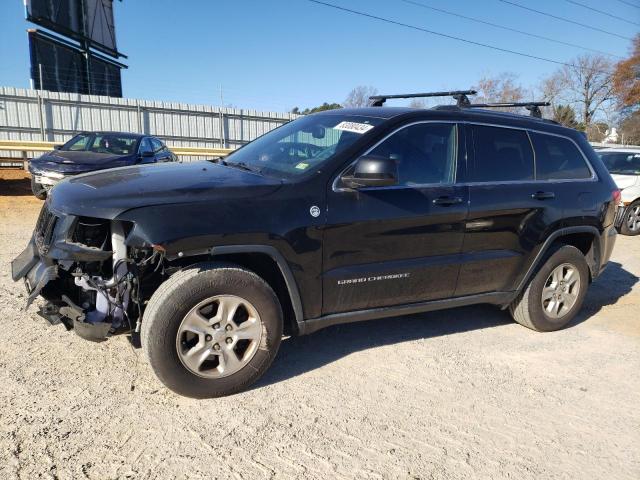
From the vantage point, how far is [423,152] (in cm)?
371

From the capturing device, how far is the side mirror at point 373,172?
10.2 ft

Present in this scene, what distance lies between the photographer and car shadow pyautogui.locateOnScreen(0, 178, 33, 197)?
12.0m

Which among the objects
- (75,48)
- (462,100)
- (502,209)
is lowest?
(502,209)

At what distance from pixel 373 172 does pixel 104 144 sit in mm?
9087

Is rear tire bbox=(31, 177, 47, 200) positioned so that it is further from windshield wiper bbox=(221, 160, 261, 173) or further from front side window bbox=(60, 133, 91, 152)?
windshield wiper bbox=(221, 160, 261, 173)

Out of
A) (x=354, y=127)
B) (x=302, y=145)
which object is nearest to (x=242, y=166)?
(x=302, y=145)

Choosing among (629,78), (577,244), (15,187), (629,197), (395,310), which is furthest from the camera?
(629,78)

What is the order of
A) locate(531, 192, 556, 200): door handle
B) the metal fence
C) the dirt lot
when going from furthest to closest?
1. the metal fence
2. locate(531, 192, 556, 200): door handle
3. the dirt lot

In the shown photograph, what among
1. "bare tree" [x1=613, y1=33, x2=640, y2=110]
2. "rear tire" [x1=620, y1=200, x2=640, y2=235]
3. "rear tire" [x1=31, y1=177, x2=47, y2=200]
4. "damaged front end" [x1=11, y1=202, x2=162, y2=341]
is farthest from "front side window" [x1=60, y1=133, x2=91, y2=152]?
"bare tree" [x1=613, y1=33, x2=640, y2=110]

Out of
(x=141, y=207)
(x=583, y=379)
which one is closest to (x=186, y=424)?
(x=141, y=207)

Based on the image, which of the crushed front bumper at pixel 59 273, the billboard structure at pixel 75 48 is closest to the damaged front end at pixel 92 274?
the crushed front bumper at pixel 59 273

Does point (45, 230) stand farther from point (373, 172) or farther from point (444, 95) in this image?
point (444, 95)

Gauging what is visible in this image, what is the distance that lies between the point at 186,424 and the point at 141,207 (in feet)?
4.13

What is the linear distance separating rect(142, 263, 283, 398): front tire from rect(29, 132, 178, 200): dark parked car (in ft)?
23.9
